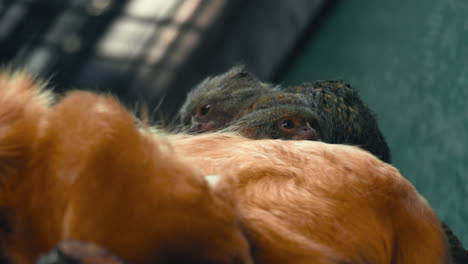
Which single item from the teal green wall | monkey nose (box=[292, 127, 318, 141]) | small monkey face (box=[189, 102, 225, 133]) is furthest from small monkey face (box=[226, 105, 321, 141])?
the teal green wall

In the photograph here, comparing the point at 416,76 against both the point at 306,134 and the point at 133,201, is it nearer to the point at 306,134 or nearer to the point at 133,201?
the point at 306,134

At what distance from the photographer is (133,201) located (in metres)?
0.39

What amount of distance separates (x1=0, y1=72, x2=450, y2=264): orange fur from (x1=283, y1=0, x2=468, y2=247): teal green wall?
1.94ft

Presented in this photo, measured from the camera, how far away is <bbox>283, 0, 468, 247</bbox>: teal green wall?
1045mm

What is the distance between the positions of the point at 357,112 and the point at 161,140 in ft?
2.38

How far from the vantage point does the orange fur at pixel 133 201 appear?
39 centimetres

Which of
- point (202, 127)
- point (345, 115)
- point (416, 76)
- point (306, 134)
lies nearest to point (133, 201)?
point (306, 134)

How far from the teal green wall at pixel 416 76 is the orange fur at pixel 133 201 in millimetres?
591

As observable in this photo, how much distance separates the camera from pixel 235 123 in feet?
3.03

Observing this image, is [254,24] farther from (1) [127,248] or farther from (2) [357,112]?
(1) [127,248]

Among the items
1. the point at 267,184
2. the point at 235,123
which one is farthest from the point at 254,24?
the point at 267,184

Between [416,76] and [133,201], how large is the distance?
993 millimetres

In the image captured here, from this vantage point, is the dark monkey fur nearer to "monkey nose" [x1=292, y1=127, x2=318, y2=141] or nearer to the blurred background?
"monkey nose" [x1=292, y1=127, x2=318, y2=141]

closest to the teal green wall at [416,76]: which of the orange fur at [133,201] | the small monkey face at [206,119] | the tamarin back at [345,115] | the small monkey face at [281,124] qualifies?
the tamarin back at [345,115]
